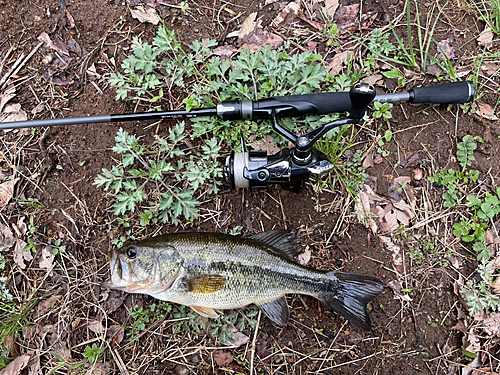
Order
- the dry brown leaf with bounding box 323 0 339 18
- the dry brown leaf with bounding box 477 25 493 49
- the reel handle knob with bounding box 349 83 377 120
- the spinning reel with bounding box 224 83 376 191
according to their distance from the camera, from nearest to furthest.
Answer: the reel handle knob with bounding box 349 83 377 120 → the spinning reel with bounding box 224 83 376 191 → the dry brown leaf with bounding box 477 25 493 49 → the dry brown leaf with bounding box 323 0 339 18

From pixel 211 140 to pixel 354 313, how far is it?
234 cm

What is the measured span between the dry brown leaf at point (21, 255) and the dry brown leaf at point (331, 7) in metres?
4.50

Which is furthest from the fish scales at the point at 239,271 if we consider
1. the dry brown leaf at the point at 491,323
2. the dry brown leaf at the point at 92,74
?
the dry brown leaf at the point at 92,74

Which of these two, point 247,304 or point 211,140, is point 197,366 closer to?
point 247,304

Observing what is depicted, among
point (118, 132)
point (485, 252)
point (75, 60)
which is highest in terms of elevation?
point (75, 60)

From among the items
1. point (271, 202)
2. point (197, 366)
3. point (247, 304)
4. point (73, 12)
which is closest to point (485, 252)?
point (271, 202)

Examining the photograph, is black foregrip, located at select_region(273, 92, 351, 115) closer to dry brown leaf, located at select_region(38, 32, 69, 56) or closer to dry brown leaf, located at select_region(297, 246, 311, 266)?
dry brown leaf, located at select_region(297, 246, 311, 266)

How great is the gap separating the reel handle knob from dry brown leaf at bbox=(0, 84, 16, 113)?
3972 mm

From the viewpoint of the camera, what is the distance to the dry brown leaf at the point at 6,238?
3.80 m

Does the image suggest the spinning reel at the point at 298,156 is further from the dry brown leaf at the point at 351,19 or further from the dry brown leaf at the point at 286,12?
the dry brown leaf at the point at 286,12

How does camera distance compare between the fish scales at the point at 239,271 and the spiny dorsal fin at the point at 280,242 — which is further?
the spiny dorsal fin at the point at 280,242

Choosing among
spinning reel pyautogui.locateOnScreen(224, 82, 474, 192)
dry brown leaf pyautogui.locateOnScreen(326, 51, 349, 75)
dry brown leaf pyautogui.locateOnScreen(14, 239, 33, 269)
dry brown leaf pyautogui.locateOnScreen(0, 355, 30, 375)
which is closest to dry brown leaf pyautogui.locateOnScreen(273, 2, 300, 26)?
dry brown leaf pyautogui.locateOnScreen(326, 51, 349, 75)

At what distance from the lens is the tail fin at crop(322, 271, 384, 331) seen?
128 inches

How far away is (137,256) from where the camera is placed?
3064mm
